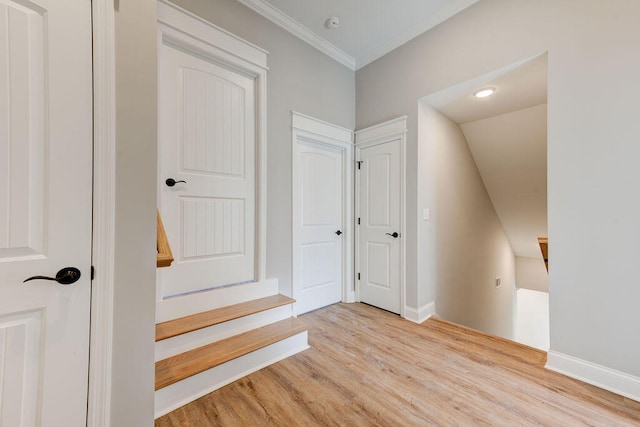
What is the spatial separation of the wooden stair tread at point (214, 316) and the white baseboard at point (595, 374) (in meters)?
2.06

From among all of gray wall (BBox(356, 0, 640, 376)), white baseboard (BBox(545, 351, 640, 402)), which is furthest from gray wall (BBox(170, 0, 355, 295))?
white baseboard (BBox(545, 351, 640, 402))

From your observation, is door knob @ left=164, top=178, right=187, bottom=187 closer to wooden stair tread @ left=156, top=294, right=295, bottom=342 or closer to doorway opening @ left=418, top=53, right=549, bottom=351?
wooden stair tread @ left=156, top=294, right=295, bottom=342

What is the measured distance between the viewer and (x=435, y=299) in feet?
9.33

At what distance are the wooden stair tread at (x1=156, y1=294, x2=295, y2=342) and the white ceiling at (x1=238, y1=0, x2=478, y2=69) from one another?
2.70 meters

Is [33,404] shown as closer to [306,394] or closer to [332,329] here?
[306,394]

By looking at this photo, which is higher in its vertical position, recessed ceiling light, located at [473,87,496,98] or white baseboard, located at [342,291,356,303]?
recessed ceiling light, located at [473,87,496,98]

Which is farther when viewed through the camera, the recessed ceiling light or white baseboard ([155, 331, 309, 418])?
the recessed ceiling light

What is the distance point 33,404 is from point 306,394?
1260mm

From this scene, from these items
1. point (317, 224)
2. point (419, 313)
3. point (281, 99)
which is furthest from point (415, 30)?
point (419, 313)

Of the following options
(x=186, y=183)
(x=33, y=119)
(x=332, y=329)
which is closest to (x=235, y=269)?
(x=186, y=183)

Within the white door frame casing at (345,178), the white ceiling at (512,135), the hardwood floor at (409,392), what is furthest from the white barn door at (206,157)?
the white ceiling at (512,135)

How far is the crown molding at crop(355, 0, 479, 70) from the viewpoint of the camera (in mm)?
2309

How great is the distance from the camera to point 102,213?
1.03 meters

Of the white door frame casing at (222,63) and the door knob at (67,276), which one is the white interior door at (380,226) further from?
the door knob at (67,276)
